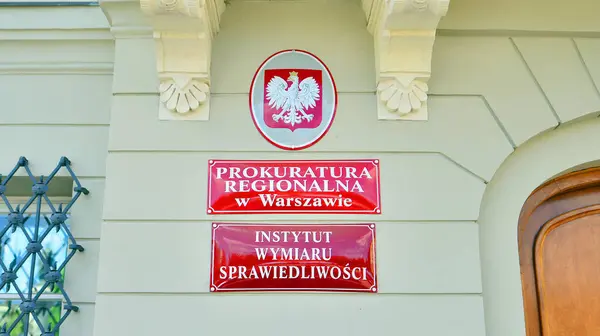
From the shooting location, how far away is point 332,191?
2822 mm

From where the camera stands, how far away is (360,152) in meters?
2.87

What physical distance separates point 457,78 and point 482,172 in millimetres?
466

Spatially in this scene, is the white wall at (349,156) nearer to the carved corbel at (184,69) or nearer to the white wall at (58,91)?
the carved corbel at (184,69)

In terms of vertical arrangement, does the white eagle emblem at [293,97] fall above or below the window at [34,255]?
above

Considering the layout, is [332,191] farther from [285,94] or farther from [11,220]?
[11,220]

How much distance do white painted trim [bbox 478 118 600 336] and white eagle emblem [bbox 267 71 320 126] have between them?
94 centimetres

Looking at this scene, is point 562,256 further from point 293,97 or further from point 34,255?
point 34,255

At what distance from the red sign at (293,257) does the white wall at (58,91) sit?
82 cm

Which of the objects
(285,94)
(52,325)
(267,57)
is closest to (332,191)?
(285,94)

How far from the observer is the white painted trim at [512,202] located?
9.27 ft

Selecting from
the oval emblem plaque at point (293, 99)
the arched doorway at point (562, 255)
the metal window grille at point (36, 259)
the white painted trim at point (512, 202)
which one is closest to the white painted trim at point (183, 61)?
the oval emblem plaque at point (293, 99)

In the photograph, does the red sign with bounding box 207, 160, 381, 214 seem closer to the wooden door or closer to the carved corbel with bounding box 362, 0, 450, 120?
the carved corbel with bounding box 362, 0, 450, 120

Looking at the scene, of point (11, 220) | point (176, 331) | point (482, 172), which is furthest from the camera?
point (11, 220)

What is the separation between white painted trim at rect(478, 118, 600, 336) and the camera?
2826mm
